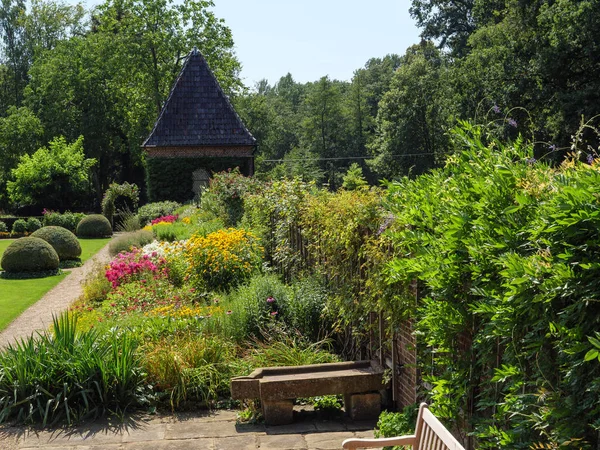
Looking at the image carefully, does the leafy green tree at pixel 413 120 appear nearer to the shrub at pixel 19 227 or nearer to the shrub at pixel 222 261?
the shrub at pixel 19 227

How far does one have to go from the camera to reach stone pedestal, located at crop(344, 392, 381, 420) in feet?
19.1

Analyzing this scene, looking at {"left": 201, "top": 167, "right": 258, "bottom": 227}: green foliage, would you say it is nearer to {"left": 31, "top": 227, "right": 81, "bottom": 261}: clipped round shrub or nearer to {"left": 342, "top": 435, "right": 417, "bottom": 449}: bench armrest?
{"left": 31, "top": 227, "right": 81, "bottom": 261}: clipped round shrub

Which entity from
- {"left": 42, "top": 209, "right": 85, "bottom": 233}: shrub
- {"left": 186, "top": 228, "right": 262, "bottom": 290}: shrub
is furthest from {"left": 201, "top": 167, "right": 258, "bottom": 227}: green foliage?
{"left": 42, "top": 209, "right": 85, "bottom": 233}: shrub

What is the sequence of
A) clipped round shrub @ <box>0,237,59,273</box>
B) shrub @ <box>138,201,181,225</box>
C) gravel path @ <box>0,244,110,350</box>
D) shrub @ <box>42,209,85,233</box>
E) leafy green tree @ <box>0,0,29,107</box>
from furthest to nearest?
leafy green tree @ <box>0,0,29,107</box> → shrub @ <box>42,209,85,233</box> → shrub @ <box>138,201,181,225</box> → clipped round shrub @ <box>0,237,59,273</box> → gravel path @ <box>0,244,110,350</box>

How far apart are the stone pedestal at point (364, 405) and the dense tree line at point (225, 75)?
19.2m

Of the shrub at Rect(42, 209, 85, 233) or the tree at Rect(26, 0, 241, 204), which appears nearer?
the shrub at Rect(42, 209, 85, 233)

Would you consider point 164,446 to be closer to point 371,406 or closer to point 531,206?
point 371,406

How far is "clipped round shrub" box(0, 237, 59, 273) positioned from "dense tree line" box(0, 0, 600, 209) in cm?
1608

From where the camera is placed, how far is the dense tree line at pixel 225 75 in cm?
A: 2391

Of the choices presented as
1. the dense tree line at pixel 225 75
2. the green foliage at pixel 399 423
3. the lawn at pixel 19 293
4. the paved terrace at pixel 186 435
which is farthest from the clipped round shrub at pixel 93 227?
the green foliage at pixel 399 423

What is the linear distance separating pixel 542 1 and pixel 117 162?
36.8m

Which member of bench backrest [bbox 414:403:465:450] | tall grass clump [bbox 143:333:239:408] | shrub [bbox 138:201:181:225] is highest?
bench backrest [bbox 414:403:465:450]

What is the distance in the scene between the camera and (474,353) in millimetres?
3775

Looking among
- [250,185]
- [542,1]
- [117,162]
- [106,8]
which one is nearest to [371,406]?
[250,185]
